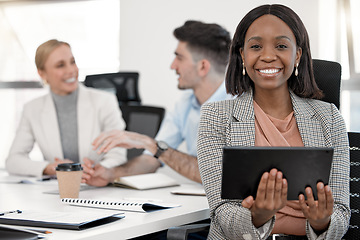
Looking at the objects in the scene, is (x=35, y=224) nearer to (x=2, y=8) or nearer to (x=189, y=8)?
(x=189, y=8)

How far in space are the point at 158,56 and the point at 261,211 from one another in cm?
383

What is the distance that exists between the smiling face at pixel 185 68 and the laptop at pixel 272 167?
145 centimetres

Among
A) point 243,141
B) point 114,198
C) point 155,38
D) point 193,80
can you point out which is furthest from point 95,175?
point 155,38

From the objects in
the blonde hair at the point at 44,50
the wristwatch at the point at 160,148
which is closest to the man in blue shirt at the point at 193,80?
the wristwatch at the point at 160,148

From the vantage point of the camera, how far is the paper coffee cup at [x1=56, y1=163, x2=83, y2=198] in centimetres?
188

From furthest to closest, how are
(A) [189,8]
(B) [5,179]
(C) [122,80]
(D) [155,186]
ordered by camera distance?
Result: (A) [189,8] < (C) [122,80] < (B) [5,179] < (D) [155,186]

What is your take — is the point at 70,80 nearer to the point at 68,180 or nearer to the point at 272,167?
the point at 68,180

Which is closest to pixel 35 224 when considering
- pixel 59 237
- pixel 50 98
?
pixel 59 237

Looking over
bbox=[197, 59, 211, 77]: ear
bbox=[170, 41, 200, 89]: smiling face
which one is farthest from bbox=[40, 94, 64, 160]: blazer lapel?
bbox=[197, 59, 211, 77]: ear

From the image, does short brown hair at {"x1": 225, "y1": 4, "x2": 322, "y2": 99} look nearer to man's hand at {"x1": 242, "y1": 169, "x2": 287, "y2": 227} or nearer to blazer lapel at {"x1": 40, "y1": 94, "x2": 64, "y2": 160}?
man's hand at {"x1": 242, "y1": 169, "x2": 287, "y2": 227}

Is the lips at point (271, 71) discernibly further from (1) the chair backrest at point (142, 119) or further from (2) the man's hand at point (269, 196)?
(1) the chair backrest at point (142, 119)

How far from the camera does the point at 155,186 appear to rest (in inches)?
86.5

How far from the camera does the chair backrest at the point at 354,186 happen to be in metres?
1.80

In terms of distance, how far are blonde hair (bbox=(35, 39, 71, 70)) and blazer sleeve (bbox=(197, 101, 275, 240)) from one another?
3.16 ft
